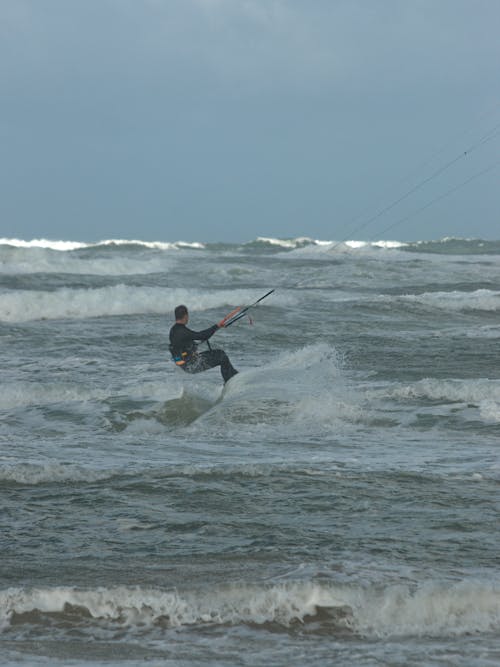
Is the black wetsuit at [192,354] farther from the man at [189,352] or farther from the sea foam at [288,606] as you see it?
the sea foam at [288,606]

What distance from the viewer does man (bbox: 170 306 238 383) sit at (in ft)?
42.5

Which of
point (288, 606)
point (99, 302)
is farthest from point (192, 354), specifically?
point (99, 302)

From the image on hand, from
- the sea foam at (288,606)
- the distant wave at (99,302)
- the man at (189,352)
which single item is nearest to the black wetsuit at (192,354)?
the man at (189,352)

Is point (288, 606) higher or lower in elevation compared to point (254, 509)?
lower

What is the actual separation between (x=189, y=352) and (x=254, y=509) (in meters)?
6.41

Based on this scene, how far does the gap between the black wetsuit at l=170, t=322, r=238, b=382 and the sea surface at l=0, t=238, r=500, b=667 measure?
29 cm

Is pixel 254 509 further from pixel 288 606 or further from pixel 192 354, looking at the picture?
pixel 192 354

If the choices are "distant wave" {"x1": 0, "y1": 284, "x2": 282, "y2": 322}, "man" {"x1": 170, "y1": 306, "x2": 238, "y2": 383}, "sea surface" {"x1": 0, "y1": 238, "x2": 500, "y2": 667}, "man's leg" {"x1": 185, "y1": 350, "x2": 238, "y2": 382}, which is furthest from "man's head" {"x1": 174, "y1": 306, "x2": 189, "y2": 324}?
"distant wave" {"x1": 0, "y1": 284, "x2": 282, "y2": 322}

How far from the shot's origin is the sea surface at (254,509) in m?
4.74

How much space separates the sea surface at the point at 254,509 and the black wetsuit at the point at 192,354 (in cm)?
29

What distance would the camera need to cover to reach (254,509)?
681cm

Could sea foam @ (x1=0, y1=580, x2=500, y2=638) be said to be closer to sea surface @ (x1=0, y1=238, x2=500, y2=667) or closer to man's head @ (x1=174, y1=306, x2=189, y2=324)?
sea surface @ (x1=0, y1=238, x2=500, y2=667)

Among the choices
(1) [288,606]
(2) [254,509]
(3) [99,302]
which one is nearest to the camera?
(1) [288,606]

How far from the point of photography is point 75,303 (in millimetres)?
24906
